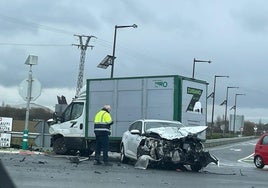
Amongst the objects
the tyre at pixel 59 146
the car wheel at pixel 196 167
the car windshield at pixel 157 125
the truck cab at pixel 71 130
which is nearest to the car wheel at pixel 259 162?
the car windshield at pixel 157 125

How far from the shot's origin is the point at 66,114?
20.8 meters

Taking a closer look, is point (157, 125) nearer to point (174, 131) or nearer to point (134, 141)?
point (134, 141)

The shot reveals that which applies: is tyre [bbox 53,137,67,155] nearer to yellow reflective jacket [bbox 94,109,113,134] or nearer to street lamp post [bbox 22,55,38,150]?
street lamp post [bbox 22,55,38,150]

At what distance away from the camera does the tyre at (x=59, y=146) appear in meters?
20.4

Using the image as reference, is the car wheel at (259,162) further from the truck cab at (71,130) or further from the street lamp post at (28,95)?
the street lamp post at (28,95)

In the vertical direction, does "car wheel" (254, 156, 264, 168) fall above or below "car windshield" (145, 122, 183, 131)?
below

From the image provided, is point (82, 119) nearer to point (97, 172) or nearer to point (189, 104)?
point (189, 104)

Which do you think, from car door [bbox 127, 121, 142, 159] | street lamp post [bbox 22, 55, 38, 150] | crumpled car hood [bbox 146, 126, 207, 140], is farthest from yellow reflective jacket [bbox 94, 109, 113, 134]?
street lamp post [bbox 22, 55, 38, 150]

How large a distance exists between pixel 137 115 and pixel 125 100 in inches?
31.2

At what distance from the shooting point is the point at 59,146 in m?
20.6

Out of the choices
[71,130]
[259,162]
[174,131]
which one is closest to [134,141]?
[174,131]

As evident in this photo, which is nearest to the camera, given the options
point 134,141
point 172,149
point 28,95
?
point 172,149

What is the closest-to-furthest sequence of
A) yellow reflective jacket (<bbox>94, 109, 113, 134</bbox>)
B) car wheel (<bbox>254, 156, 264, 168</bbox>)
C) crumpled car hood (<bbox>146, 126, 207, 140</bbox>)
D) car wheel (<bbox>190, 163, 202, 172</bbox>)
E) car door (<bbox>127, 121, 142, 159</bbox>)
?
crumpled car hood (<bbox>146, 126, 207, 140</bbox>), car wheel (<bbox>190, 163, 202, 172</bbox>), yellow reflective jacket (<bbox>94, 109, 113, 134</bbox>), car door (<bbox>127, 121, 142, 159</bbox>), car wheel (<bbox>254, 156, 264, 168</bbox>)

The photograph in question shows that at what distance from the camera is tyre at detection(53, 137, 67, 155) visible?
20391 millimetres
